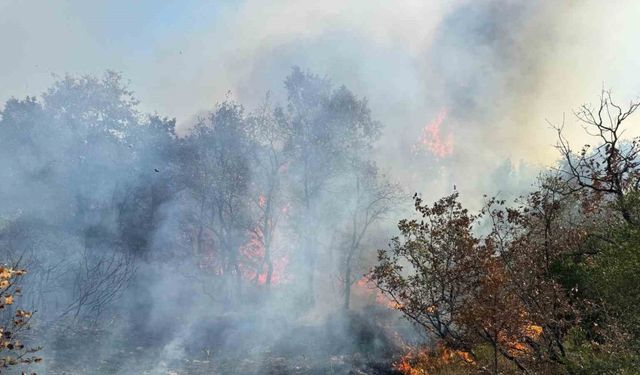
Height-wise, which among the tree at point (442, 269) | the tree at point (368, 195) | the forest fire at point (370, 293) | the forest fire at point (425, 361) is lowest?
the forest fire at point (425, 361)

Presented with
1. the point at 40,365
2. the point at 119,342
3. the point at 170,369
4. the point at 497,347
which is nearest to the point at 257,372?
the point at 170,369

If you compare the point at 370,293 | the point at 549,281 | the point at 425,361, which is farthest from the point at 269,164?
the point at 549,281

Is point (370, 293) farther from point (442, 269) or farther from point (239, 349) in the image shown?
point (442, 269)

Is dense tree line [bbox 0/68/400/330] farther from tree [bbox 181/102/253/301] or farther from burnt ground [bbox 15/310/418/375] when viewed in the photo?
burnt ground [bbox 15/310/418/375]

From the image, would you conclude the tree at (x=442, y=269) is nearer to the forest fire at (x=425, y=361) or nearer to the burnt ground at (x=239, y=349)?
the forest fire at (x=425, y=361)

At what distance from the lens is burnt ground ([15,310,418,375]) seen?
1449 cm

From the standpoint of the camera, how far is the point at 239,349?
18.9 metres

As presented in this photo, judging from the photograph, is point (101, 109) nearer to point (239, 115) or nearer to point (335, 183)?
point (239, 115)

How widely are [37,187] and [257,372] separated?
47.2 ft

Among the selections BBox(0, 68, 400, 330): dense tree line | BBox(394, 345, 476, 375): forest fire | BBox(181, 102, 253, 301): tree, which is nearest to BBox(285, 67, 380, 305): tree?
BBox(0, 68, 400, 330): dense tree line

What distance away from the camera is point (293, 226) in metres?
27.1


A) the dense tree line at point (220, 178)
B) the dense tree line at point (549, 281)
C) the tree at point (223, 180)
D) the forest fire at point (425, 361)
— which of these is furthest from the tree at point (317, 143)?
the dense tree line at point (549, 281)

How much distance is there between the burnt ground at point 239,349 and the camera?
47.5 ft

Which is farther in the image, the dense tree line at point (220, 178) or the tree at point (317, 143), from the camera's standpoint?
the tree at point (317, 143)
